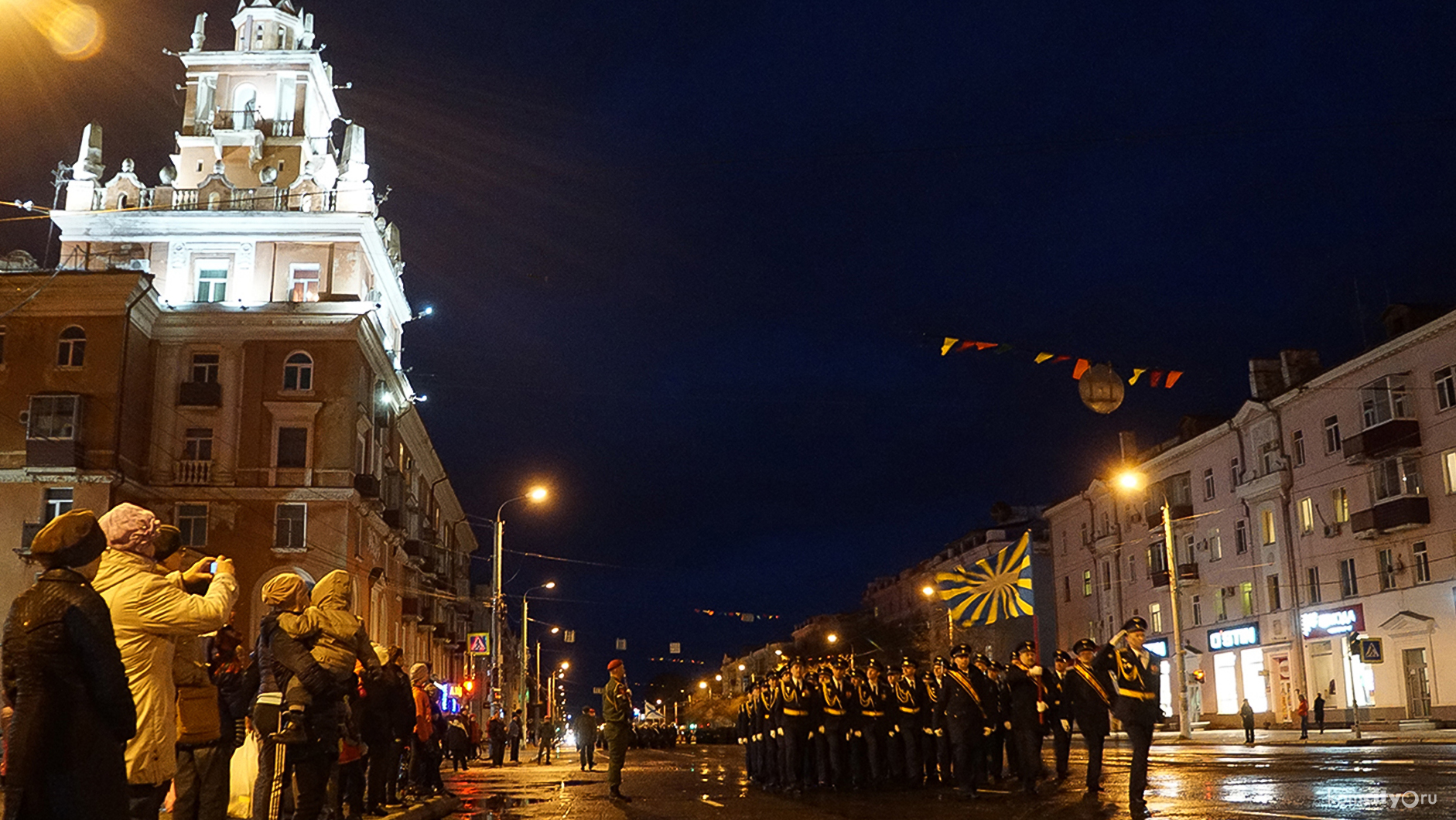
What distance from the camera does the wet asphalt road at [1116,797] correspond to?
12.1 meters

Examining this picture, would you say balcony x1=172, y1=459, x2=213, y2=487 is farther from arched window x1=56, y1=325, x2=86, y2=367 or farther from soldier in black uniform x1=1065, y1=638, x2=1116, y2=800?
soldier in black uniform x1=1065, y1=638, x2=1116, y2=800

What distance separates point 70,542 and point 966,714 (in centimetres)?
1326

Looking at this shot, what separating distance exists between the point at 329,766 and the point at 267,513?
1508 inches

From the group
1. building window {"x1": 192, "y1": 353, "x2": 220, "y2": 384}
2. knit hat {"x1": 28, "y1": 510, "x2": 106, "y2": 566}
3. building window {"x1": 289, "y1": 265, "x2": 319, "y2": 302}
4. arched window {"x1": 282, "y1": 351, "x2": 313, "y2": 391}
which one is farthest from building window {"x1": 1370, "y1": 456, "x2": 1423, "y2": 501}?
knit hat {"x1": 28, "y1": 510, "x2": 106, "y2": 566}

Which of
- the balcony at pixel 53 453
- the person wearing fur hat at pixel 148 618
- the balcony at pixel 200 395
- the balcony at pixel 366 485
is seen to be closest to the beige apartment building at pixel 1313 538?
the balcony at pixel 366 485

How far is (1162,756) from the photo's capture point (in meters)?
26.2

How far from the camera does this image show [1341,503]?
50.0 meters

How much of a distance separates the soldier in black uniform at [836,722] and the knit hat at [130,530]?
43.8ft

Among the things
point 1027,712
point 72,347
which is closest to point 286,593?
point 1027,712

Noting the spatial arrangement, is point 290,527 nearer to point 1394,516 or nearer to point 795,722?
point 795,722

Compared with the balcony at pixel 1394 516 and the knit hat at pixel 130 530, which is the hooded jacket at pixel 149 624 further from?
the balcony at pixel 1394 516

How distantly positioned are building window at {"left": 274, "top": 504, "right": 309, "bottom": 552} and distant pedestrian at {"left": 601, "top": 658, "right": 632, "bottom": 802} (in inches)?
1071

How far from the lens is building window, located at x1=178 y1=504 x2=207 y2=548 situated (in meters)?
45.2

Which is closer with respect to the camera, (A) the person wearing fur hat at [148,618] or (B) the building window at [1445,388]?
(A) the person wearing fur hat at [148,618]
